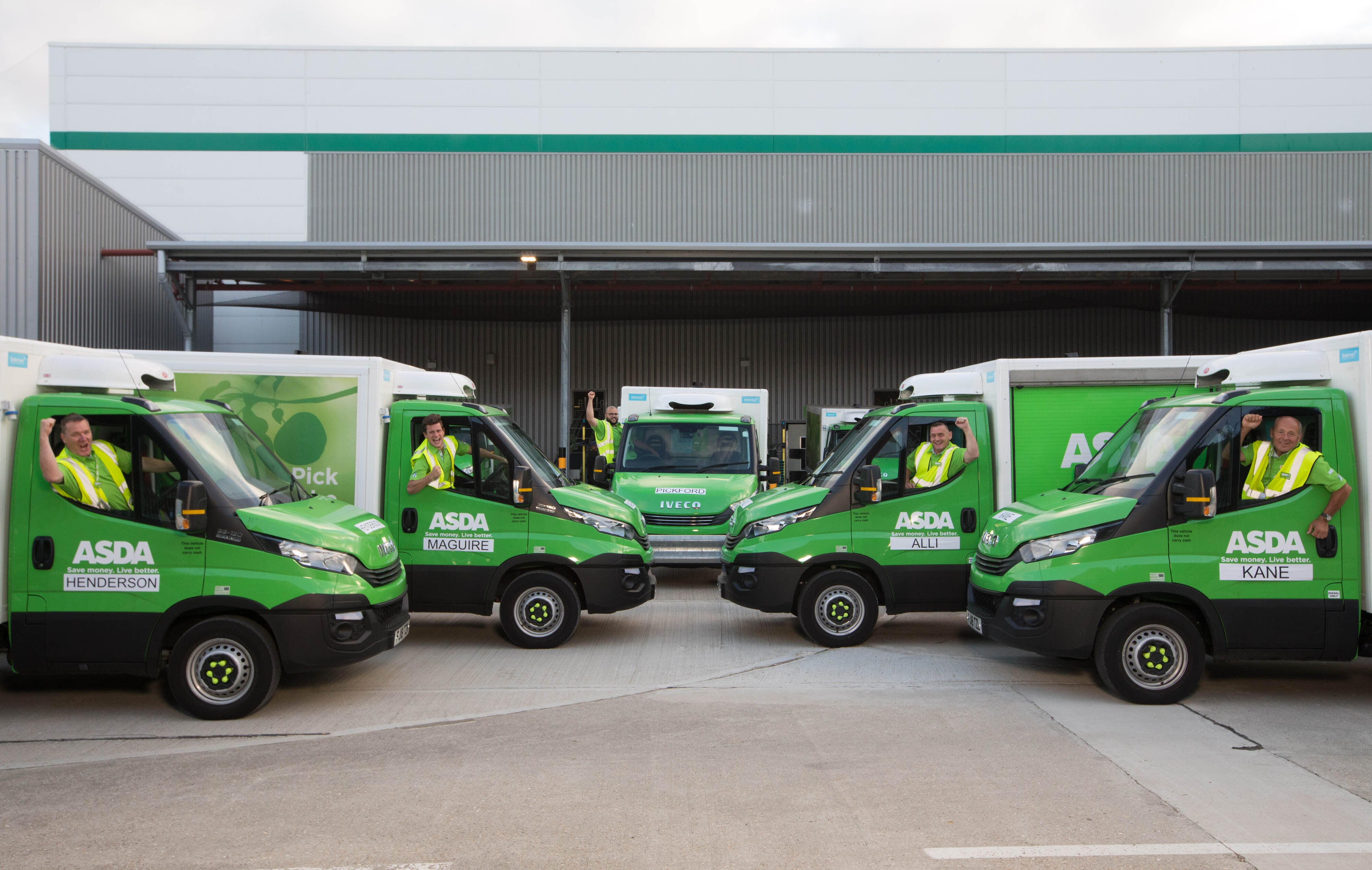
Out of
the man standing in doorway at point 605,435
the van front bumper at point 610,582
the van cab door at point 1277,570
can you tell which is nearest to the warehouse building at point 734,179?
the man standing in doorway at point 605,435

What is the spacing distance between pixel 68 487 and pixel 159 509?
0.59m

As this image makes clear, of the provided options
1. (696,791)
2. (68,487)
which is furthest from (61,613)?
(696,791)

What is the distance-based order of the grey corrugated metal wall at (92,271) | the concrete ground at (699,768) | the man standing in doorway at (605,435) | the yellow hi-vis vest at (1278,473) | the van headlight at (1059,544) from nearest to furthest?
the concrete ground at (699,768) < the yellow hi-vis vest at (1278,473) < the van headlight at (1059,544) < the man standing in doorway at (605,435) < the grey corrugated metal wall at (92,271)

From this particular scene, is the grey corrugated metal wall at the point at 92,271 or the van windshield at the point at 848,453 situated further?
the grey corrugated metal wall at the point at 92,271

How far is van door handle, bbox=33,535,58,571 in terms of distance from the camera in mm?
6277

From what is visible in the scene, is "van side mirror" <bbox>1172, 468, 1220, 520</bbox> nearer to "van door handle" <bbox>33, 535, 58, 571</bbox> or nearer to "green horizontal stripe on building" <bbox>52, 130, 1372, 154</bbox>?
"van door handle" <bbox>33, 535, 58, 571</bbox>

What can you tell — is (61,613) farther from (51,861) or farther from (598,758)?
(598,758)

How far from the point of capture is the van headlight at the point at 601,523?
8.56m

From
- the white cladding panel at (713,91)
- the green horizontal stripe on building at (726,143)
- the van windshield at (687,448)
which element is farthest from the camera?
the white cladding panel at (713,91)

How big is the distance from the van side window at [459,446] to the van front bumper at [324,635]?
7.17 feet

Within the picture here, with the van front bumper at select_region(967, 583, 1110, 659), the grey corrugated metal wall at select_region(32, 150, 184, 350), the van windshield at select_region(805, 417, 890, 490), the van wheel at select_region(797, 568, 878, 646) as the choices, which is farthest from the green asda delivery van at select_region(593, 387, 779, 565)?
the grey corrugated metal wall at select_region(32, 150, 184, 350)

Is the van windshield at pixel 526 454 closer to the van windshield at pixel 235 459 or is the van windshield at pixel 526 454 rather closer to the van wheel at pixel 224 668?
the van windshield at pixel 235 459

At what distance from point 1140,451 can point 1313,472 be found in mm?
1107

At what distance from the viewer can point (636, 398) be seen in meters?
13.1
